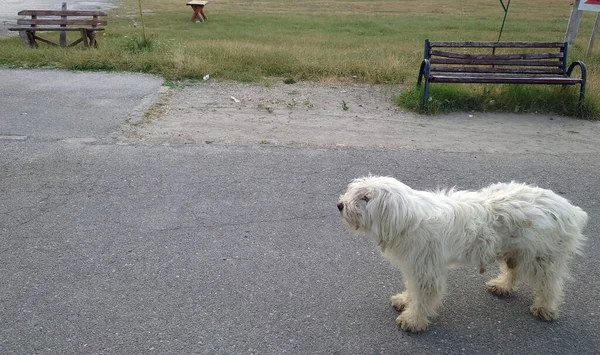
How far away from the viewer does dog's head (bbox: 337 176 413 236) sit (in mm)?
3129

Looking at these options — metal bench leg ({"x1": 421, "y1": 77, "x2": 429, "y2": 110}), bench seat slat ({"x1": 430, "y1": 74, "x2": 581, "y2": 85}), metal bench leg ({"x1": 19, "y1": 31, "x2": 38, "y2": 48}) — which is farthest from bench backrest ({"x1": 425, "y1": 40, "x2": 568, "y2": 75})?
metal bench leg ({"x1": 19, "y1": 31, "x2": 38, "y2": 48})

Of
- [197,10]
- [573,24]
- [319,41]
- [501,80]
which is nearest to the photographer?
[501,80]

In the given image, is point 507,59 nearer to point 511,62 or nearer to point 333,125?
point 511,62

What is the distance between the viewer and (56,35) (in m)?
17.6

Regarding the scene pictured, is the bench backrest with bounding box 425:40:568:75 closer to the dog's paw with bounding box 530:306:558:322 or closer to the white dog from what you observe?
the white dog

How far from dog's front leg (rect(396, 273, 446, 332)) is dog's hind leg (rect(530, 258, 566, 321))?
0.70 m

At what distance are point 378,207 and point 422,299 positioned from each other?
0.72m

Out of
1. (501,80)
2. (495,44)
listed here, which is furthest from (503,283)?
(495,44)

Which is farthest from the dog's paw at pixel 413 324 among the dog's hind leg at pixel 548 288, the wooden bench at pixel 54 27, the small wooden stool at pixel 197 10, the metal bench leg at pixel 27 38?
the small wooden stool at pixel 197 10

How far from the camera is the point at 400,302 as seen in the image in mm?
3611

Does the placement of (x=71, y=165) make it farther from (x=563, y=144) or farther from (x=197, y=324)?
(x=563, y=144)

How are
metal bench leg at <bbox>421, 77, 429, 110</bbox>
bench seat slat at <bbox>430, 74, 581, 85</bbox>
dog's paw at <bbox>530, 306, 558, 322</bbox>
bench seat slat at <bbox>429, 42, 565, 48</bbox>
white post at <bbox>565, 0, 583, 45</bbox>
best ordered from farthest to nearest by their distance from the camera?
white post at <bbox>565, 0, 583, 45</bbox>
bench seat slat at <bbox>429, 42, 565, 48</bbox>
bench seat slat at <bbox>430, 74, 581, 85</bbox>
metal bench leg at <bbox>421, 77, 429, 110</bbox>
dog's paw at <bbox>530, 306, 558, 322</bbox>

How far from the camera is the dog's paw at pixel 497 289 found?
3.79 metres

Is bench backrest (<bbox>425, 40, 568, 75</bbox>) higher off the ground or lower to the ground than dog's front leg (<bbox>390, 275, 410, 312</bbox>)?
higher
